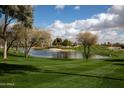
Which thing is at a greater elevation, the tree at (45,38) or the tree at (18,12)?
the tree at (18,12)

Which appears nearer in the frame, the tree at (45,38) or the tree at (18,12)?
the tree at (18,12)

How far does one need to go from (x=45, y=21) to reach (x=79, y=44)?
552 inches

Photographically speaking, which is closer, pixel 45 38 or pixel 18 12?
pixel 18 12

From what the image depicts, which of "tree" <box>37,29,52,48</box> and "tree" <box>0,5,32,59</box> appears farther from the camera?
"tree" <box>37,29,52,48</box>

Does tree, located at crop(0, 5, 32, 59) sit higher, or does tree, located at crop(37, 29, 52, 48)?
tree, located at crop(0, 5, 32, 59)

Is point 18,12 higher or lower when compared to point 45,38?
higher

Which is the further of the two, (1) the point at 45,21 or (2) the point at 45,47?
(2) the point at 45,47

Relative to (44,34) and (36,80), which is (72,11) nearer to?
(36,80)

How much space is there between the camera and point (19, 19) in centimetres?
3406

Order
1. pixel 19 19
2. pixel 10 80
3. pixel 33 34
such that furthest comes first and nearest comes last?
pixel 33 34 < pixel 19 19 < pixel 10 80
